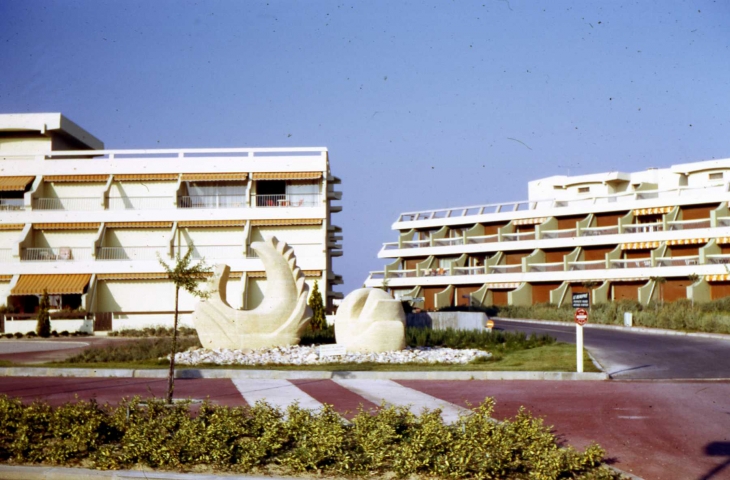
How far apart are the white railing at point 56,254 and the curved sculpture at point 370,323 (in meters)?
25.8

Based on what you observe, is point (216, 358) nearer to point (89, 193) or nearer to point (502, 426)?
point (502, 426)

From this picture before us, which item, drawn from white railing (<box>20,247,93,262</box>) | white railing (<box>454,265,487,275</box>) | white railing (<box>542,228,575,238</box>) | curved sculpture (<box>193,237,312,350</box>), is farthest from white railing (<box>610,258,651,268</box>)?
white railing (<box>20,247,93,262</box>)

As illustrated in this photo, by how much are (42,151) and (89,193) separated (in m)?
3.68

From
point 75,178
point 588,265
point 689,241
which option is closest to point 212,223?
point 75,178

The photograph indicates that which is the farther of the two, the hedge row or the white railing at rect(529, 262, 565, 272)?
the white railing at rect(529, 262, 565, 272)

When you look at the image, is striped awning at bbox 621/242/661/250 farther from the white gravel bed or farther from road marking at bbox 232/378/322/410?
road marking at bbox 232/378/322/410

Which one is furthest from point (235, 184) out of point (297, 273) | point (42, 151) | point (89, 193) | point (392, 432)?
point (392, 432)

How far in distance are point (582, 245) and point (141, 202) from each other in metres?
27.4

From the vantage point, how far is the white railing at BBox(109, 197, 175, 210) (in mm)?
46969

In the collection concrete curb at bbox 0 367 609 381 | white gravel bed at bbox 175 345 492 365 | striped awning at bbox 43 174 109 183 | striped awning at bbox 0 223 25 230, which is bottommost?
concrete curb at bbox 0 367 609 381

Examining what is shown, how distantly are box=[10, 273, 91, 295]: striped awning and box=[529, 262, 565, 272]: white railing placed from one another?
91.5 ft

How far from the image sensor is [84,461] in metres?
9.84

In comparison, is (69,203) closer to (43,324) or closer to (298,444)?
(43,324)

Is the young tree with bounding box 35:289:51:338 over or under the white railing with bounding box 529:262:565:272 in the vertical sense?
under
